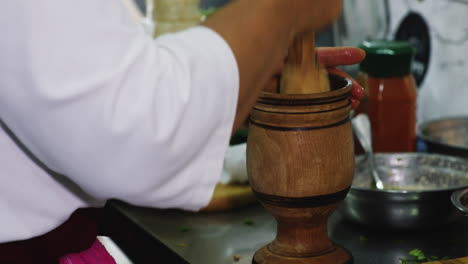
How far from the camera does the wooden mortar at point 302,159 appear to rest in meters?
0.77

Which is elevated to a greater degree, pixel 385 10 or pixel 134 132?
pixel 134 132

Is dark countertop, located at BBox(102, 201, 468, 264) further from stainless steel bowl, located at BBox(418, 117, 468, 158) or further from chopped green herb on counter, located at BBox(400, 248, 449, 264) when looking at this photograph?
stainless steel bowl, located at BBox(418, 117, 468, 158)

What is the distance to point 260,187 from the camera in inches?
32.4

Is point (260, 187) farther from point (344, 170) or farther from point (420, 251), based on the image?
point (420, 251)

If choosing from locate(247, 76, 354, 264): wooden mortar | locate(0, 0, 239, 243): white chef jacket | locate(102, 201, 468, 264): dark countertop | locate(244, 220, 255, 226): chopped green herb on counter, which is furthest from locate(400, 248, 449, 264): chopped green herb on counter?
locate(0, 0, 239, 243): white chef jacket

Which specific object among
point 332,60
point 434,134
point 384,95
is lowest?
point 434,134

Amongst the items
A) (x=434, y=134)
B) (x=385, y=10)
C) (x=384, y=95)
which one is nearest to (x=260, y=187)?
(x=384, y=95)

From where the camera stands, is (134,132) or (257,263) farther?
(257,263)

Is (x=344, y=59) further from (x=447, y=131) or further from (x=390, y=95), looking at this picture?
(x=447, y=131)

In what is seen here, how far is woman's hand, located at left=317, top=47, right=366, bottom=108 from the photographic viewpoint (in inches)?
33.9

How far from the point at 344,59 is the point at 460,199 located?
0.23 meters

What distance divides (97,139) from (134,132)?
3cm

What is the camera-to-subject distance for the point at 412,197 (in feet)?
3.10

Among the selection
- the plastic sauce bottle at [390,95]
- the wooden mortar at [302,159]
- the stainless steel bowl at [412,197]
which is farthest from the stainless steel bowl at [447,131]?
the wooden mortar at [302,159]
